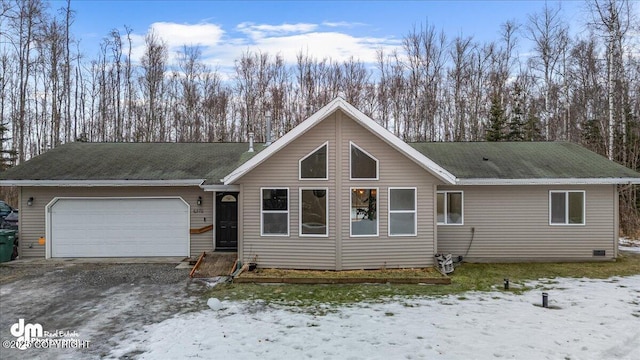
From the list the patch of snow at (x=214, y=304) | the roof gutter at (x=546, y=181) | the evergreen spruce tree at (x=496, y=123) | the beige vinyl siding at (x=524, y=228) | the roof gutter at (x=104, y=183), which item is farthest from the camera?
the evergreen spruce tree at (x=496, y=123)

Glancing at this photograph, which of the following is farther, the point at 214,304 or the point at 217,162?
the point at 217,162

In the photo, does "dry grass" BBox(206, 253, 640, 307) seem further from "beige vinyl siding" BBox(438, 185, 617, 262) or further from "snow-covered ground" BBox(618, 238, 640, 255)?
"snow-covered ground" BBox(618, 238, 640, 255)

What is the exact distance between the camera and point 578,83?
934 inches

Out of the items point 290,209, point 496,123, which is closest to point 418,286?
point 290,209

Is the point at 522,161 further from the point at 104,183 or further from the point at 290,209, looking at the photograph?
the point at 104,183

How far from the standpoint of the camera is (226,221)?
11852 mm

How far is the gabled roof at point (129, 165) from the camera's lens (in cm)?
1109

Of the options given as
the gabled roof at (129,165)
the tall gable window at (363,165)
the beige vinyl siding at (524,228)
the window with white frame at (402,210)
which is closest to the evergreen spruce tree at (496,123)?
the beige vinyl siding at (524,228)

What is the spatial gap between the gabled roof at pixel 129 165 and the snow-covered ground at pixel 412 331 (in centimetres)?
564

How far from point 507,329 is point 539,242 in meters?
6.43

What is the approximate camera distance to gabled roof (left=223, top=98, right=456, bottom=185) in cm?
930

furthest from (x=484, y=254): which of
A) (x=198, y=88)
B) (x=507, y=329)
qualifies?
(x=198, y=88)

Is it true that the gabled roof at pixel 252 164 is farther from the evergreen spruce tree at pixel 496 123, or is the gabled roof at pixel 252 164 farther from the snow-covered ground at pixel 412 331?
the evergreen spruce tree at pixel 496 123

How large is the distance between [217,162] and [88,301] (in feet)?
20.3
